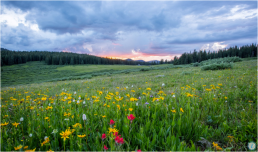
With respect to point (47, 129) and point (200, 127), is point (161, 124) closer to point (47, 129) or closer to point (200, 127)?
point (200, 127)

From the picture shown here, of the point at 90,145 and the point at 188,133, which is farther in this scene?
the point at 188,133

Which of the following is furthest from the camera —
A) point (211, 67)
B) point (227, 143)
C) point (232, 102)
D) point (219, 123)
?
point (211, 67)

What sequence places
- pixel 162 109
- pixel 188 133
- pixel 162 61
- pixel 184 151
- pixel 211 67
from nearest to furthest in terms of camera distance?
pixel 184 151 → pixel 188 133 → pixel 162 109 → pixel 211 67 → pixel 162 61

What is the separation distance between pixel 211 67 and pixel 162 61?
417ft

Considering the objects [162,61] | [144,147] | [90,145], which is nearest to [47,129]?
[90,145]

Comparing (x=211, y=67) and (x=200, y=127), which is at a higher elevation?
(x=211, y=67)

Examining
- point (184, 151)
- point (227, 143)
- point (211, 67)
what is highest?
point (211, 67)

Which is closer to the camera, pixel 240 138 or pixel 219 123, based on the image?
pixel 240 138

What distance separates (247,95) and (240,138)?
2.74 m

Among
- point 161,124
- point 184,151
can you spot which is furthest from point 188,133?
point 184,151

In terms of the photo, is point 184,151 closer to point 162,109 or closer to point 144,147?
point 144,147

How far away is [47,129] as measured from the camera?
2482mm

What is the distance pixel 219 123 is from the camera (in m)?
2.89

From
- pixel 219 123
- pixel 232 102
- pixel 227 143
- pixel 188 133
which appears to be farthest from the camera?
pixel 232 102
